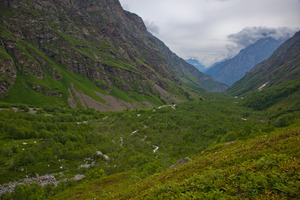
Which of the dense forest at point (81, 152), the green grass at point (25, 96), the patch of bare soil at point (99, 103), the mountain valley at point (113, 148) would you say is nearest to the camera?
the mountain valley at point (113, 148)

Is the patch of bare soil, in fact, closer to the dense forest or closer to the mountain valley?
the mountain valley

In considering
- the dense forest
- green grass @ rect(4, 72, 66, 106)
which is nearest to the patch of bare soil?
green grass @ rect(4, 72, 66, 106)

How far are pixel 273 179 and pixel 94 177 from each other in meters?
46.4

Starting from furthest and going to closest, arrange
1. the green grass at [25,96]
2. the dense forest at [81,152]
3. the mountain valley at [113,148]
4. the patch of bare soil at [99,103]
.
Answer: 1. the patch of bare soil at [99,103]
2. the green grass at [25,96]
3. the dense forest at [81,152]
4. the mountain valley at [113,148]

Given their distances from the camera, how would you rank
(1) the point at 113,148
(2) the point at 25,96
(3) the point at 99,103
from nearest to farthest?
(1) the point at 113,148 < (2) the point at 25,96 < (3) the point at 99,103

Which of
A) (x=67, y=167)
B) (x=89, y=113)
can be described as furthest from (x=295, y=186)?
(x=89, y=113)

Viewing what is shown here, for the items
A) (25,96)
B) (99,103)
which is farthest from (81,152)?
(99,103)

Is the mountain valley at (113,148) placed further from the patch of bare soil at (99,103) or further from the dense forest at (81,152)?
the patch of bare soil at (99,103)

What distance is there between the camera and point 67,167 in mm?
48875

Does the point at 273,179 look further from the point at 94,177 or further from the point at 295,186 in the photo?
the point at 94,177

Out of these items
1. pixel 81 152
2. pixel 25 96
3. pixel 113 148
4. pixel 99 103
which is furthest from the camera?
pixel 99 103

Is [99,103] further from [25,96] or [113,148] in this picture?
[113,148]

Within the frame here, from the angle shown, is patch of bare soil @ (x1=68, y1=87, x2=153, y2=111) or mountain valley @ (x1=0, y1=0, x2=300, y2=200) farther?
patch of bare soil @ (x1=68, y1=87, x2=153, y2=111)

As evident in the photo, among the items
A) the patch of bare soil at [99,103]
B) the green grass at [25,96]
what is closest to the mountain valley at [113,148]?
the green grass at [25,96]
